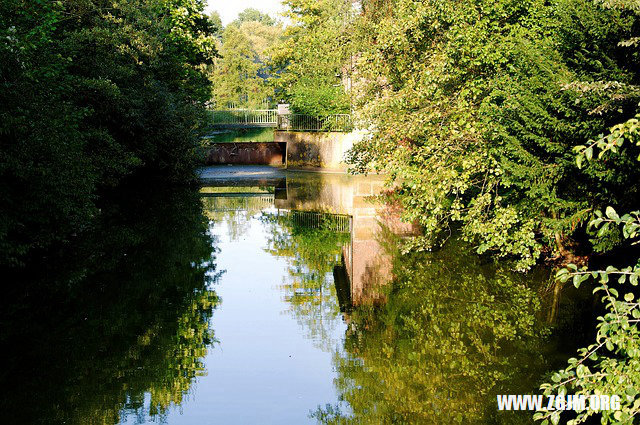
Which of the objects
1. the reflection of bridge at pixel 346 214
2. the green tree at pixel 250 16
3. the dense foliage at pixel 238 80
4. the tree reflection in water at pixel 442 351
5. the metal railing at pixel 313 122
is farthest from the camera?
the green tree at pixel 250 16

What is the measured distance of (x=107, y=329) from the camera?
12133mm

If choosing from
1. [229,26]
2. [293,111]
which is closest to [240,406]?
[293,111]

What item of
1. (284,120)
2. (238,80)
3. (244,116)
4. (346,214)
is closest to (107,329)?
(346,214)

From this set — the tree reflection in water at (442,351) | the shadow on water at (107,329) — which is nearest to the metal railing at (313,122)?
the shadow on water at (107,329)

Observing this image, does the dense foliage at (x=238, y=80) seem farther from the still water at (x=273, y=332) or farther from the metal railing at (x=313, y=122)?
the still water at (x=273, y=332)

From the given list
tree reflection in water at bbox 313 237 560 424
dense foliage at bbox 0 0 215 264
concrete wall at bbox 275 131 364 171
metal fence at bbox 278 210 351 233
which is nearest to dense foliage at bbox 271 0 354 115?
concrete wall at bbox 275 131 364 171

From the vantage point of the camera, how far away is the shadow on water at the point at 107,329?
355 inches

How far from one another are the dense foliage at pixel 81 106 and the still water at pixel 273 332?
1642 mm

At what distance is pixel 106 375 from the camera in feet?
32.4

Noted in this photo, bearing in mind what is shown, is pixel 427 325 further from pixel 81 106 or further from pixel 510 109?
pixel 81 106

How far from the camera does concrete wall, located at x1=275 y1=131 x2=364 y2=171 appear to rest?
43094 mm

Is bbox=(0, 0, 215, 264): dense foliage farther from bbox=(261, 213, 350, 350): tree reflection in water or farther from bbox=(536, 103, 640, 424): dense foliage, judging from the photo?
bbox=(536, 103, 640, 424): dense foliage

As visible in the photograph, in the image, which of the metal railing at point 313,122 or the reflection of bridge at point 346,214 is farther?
the metal railing at point 313,122

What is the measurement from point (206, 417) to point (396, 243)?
12265mm
